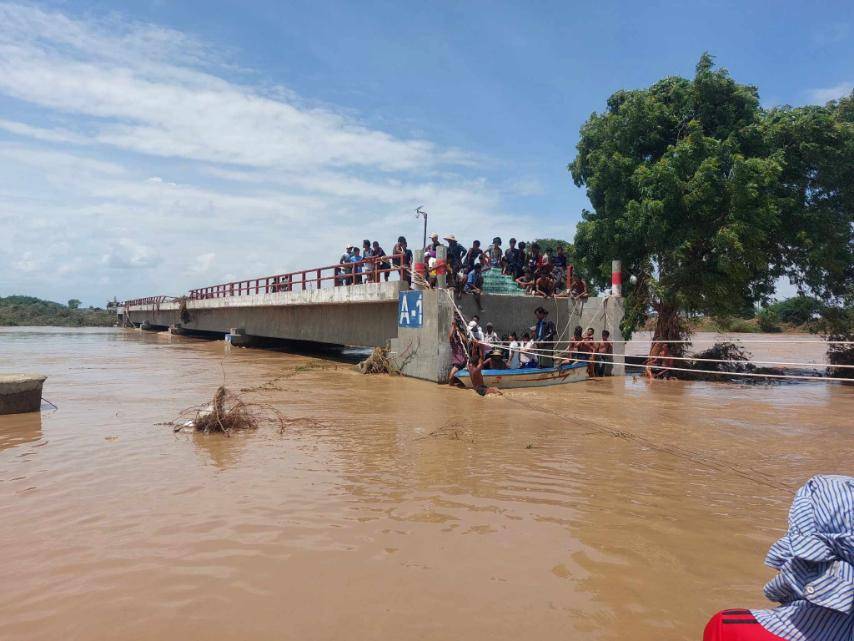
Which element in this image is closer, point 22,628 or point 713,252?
point 22,628

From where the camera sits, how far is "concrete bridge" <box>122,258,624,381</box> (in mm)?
13516

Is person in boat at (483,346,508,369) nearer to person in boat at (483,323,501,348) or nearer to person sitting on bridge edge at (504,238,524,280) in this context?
person in boat at (483,323,501,348)

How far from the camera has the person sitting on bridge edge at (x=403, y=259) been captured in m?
15.1

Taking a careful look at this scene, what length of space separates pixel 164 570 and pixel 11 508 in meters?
1.92

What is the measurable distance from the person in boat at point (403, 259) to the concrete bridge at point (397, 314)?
3.8 inches

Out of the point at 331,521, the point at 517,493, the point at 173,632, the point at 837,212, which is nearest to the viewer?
the point at 173,632

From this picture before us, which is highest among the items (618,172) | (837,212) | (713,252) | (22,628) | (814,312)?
(618,172)

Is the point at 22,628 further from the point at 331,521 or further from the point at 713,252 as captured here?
the point at 713,252

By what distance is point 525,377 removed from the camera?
12.8 metres

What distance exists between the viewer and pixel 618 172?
17562 mm

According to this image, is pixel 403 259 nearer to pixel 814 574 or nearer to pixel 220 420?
pixel 220 420

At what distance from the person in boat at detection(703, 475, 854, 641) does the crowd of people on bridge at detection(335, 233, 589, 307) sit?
39.8ft

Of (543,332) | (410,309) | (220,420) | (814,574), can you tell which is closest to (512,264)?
(543,332)

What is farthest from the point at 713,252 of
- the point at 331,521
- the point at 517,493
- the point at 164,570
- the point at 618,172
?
the point at 164,570
